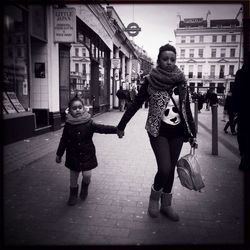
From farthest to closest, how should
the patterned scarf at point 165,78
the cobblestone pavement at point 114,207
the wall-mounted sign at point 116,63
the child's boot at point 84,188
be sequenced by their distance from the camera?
the wall-mounted sign at point 116,63
the child's boot at point 84,188
the patterned scarf at point 165,78
the cobblestone pavement at point 114,207

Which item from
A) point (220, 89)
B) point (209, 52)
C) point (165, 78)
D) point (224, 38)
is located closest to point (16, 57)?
point (165, 78)

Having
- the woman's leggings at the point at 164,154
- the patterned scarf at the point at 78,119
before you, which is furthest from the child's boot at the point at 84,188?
the woman's leggings at the point at 164,154

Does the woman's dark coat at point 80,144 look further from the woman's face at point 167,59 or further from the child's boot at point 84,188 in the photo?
the woman's face at point 167,59

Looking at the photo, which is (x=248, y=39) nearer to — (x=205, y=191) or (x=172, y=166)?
(x=172, y=166)

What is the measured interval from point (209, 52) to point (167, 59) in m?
83.8

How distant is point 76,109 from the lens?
141 inches

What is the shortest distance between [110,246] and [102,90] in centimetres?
1609

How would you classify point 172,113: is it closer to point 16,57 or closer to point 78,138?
point 78,138

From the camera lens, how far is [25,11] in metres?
8.07

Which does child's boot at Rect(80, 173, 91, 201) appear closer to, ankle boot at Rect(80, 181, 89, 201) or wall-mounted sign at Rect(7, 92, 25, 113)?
ankle boot at Rect(80, 181, 89, 201)

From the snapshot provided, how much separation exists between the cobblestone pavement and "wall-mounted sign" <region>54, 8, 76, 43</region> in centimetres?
469

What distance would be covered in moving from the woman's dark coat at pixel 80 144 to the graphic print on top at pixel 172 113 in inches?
28.2

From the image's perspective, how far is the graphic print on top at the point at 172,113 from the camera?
3.24m

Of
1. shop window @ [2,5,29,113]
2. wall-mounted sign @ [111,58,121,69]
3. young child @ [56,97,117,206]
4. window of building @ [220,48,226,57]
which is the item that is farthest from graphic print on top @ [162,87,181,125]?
window of building @ [220,48,226,57]
